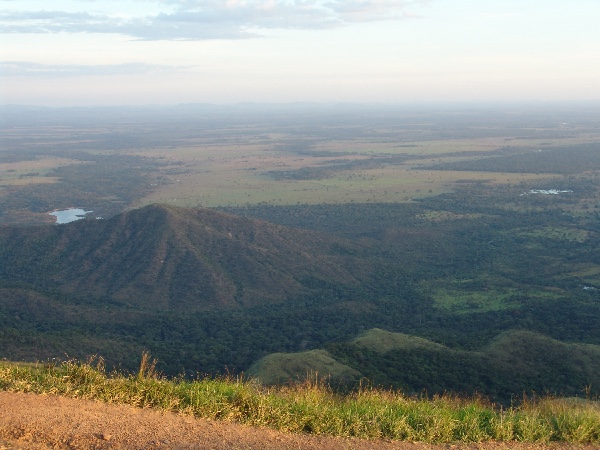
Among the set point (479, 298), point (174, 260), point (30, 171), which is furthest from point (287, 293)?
point (30, 171)

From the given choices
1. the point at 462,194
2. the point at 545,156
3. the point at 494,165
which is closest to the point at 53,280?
the point at 462,194

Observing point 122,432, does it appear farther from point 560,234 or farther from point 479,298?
point 560,234

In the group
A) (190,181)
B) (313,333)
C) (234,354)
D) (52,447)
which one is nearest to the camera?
(52,447)

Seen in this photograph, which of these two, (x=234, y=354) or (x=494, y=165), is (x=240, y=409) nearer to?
(x=234, y=354)

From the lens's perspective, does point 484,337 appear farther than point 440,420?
Yes

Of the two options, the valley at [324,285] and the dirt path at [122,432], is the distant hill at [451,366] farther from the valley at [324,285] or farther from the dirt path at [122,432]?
the dirt path at [122,432]

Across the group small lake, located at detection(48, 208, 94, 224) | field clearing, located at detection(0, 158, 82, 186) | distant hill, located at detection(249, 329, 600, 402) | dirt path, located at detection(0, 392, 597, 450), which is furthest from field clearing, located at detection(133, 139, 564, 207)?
dirt path, located at detection(0, 392, 597, 450)

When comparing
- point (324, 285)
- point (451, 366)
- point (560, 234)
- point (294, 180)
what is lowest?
point (324, 285)
